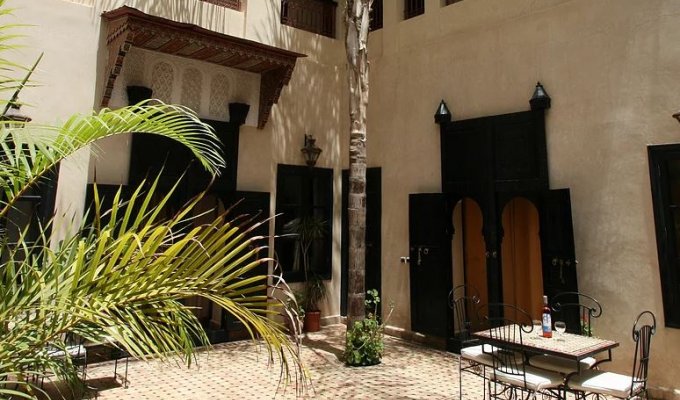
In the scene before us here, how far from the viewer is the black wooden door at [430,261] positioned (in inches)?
282

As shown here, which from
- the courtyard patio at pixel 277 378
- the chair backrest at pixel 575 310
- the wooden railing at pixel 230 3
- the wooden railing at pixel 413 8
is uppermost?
the wooden railing at pixel 413 8

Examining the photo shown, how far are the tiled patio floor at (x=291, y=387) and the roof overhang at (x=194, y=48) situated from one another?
12.5 feet

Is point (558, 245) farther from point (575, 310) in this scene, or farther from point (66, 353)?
point (66, 353)

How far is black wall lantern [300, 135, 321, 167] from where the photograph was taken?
842cm

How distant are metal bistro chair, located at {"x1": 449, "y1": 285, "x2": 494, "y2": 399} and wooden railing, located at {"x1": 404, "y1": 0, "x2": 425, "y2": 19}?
5096mm

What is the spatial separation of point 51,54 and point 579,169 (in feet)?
24.1

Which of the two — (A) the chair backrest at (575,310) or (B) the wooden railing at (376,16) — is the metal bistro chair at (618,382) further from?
(B) the wooden railing at (376,16)

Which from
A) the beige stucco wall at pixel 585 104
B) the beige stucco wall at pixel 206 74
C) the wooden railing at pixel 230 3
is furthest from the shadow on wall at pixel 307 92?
the beige stucco wall at pixel 585 104

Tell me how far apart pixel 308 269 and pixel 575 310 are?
14.8 feet

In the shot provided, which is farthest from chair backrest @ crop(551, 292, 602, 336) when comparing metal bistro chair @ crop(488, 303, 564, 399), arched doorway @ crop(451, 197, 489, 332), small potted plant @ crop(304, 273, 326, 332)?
small potted plant @ crop(304, 273, 326, 332)

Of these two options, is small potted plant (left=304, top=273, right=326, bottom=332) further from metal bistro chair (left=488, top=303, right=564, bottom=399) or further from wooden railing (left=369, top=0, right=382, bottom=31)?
wooden railing (left=369, top=0, right=382, bottom=31)

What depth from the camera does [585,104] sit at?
19.9 ft

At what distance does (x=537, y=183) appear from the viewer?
637 cm

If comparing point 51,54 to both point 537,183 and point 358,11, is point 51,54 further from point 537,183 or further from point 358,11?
point 537,183
